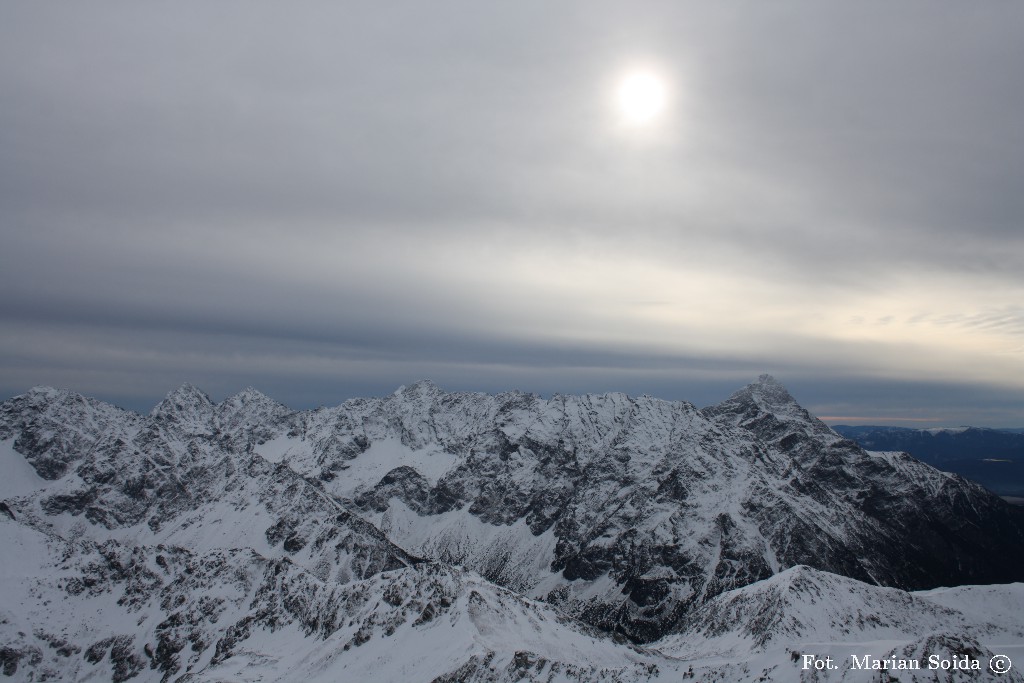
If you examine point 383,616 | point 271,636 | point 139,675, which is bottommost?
point 139,675

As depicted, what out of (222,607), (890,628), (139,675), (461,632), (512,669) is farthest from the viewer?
(222,607)

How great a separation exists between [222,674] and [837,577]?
558ft

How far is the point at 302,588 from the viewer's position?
643ft

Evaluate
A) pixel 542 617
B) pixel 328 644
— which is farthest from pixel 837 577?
pixel 328 644

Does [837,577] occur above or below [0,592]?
above

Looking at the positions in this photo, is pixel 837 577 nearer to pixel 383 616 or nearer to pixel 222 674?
pixel 383 616

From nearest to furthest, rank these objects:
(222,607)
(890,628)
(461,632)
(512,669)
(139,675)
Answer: (512,669), (461,632), (890,628), (139,675), (222,607)

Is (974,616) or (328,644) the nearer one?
(328,644)

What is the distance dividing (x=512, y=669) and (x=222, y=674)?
80569 mm

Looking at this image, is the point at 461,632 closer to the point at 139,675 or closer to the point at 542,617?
the point at 542,617

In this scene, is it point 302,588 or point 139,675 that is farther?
point 302,588

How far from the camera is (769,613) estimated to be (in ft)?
559

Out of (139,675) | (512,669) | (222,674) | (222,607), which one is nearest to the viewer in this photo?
(512,669)

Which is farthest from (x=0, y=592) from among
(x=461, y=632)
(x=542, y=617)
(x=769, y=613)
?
(x=769, y=613)
